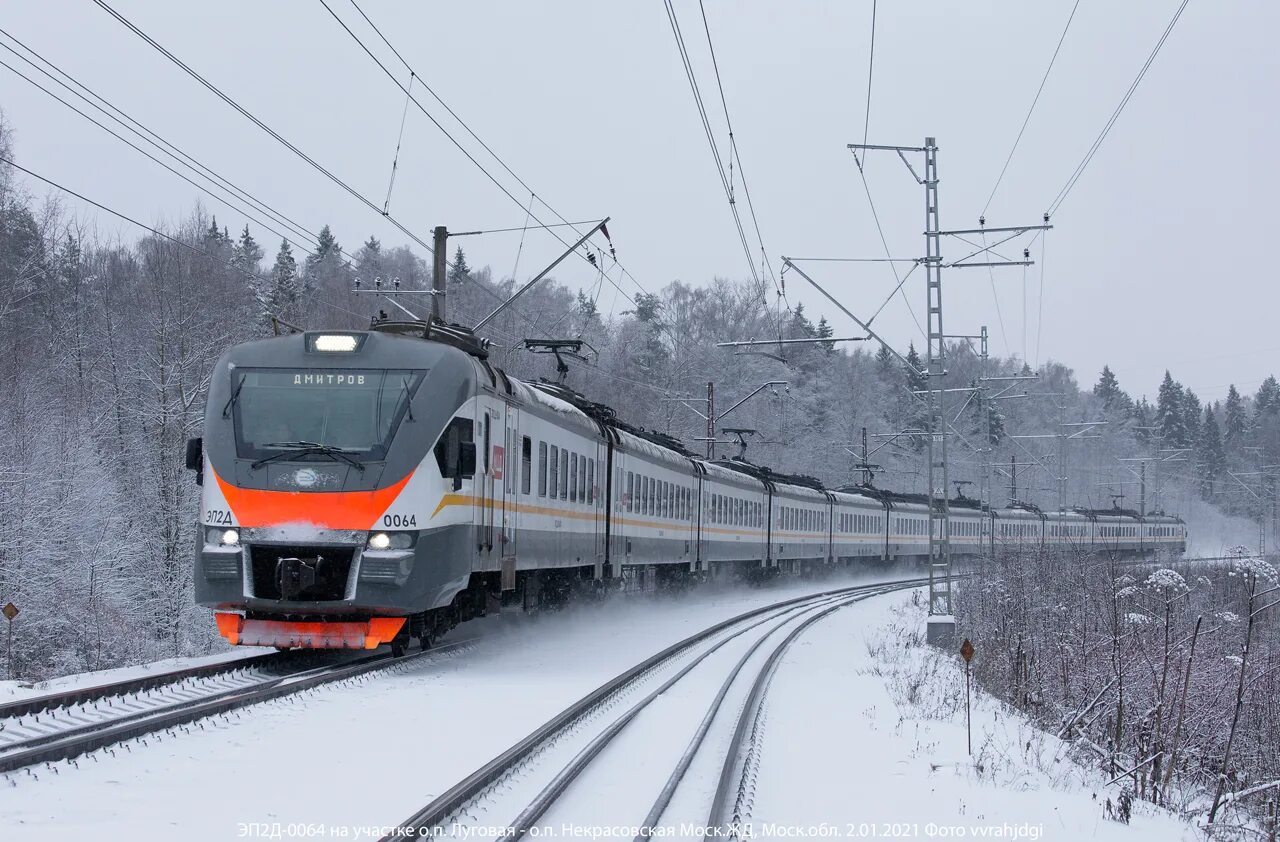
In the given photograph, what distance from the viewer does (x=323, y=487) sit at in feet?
37.4

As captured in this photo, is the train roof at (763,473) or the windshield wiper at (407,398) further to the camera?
the train roof at (763,473)

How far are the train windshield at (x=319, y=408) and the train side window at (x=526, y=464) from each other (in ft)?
10.4

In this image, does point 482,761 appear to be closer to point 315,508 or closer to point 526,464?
point 315,508

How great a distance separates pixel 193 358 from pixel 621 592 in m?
14.5

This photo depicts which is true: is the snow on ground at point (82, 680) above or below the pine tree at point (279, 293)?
below

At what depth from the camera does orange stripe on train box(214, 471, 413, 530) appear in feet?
37.1

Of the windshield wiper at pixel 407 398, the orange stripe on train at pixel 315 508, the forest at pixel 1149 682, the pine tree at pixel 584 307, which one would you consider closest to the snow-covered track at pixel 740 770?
the forest at pixel 1149 682

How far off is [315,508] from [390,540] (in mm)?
743

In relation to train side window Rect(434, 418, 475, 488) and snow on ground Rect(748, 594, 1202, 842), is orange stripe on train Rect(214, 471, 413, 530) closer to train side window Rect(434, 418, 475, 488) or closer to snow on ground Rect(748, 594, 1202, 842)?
train side window Rect(434, 418, 475, 488)

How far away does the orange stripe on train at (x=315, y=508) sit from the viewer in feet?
37.1

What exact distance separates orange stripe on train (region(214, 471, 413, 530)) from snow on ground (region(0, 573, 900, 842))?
148 cm

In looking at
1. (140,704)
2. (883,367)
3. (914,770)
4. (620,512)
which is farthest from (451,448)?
(883,367)

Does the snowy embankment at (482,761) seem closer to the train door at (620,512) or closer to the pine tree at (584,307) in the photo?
the train door at (620,512)

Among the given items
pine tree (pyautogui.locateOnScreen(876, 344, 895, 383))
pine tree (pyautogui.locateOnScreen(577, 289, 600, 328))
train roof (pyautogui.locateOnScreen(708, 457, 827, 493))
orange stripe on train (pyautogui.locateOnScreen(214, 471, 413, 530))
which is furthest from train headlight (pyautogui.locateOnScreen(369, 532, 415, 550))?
pine tree (pyautogui.locateOnScreen(876, 344, 895, 383))
